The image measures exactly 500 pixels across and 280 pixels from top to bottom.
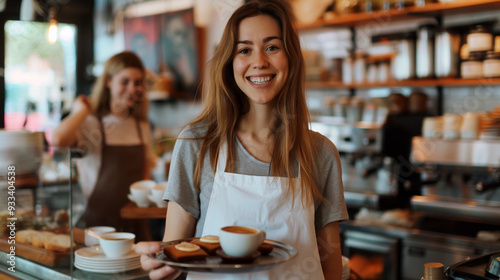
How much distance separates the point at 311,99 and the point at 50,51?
10.1 ft

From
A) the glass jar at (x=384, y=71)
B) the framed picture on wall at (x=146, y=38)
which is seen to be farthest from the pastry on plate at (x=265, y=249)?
the framed picture on wall at (x=146, y=38)

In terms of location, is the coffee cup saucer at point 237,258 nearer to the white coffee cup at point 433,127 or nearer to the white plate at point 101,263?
the white plate at point 101,263

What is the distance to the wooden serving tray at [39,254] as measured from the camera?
5.10 feet

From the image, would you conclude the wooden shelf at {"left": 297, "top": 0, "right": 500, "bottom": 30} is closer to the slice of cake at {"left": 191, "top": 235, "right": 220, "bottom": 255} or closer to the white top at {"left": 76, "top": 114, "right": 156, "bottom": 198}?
the white top at {"left": 76, "top": 114, "right": 156, "bottom": 198}

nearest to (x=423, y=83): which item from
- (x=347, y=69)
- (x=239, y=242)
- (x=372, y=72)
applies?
(x=372, y=72)

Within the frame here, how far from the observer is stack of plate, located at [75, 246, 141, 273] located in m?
1.52

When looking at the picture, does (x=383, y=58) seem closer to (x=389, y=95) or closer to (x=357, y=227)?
(x=389, y=95)

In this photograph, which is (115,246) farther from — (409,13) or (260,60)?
(409,13)

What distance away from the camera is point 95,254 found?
1568 millimetres

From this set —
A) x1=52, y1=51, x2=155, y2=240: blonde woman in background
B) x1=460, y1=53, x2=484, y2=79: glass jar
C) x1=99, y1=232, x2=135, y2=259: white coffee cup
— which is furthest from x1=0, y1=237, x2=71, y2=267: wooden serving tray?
x1=460, y1=53, x2=484, y2=79: glass jar

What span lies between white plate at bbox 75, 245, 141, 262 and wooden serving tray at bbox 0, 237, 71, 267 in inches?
1.5

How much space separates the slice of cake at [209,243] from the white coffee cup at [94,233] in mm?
524

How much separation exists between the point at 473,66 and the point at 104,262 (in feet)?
8.29

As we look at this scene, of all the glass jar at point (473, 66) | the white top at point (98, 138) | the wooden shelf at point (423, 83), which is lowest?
the white top at point (98, 138)
